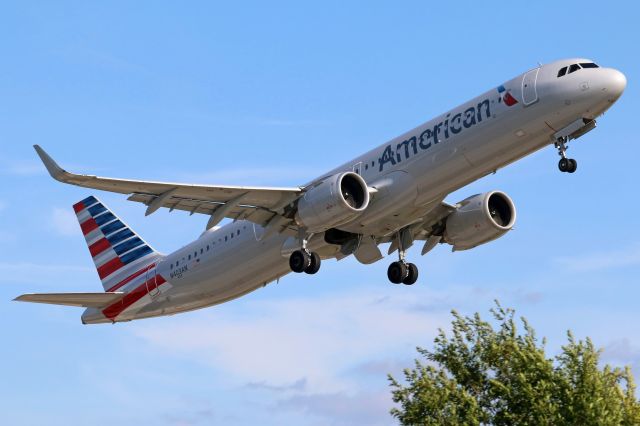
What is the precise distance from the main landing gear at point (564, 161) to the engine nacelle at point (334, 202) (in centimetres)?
634

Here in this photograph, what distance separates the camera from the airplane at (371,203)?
3694 cm

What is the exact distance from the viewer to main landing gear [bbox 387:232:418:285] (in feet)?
146

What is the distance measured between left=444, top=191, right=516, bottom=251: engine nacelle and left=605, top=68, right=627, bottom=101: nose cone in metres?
8.54

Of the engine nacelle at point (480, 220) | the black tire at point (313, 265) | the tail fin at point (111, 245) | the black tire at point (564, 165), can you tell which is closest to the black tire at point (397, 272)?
the engine nacelle at point (480, 220)

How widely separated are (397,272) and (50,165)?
47.3 feet

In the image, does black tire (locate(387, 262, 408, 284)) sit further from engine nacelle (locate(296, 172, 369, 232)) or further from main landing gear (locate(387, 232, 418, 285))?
engine nacelle (locate(296, 172, 369, 232))

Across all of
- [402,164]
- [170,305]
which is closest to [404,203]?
[402,164]

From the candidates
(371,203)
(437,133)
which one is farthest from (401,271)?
(437,133)

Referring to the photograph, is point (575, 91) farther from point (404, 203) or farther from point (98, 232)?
point (98, 232)

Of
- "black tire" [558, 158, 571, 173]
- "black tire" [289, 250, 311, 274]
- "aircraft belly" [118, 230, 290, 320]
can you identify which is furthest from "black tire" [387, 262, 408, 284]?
"black tire" [558, 158, 571, 173]

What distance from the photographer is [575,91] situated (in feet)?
120

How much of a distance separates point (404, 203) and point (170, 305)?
1270 centimetres

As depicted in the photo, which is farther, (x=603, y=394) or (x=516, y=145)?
(x=516, y=145)

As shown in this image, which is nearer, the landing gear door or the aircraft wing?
the landing gear door
